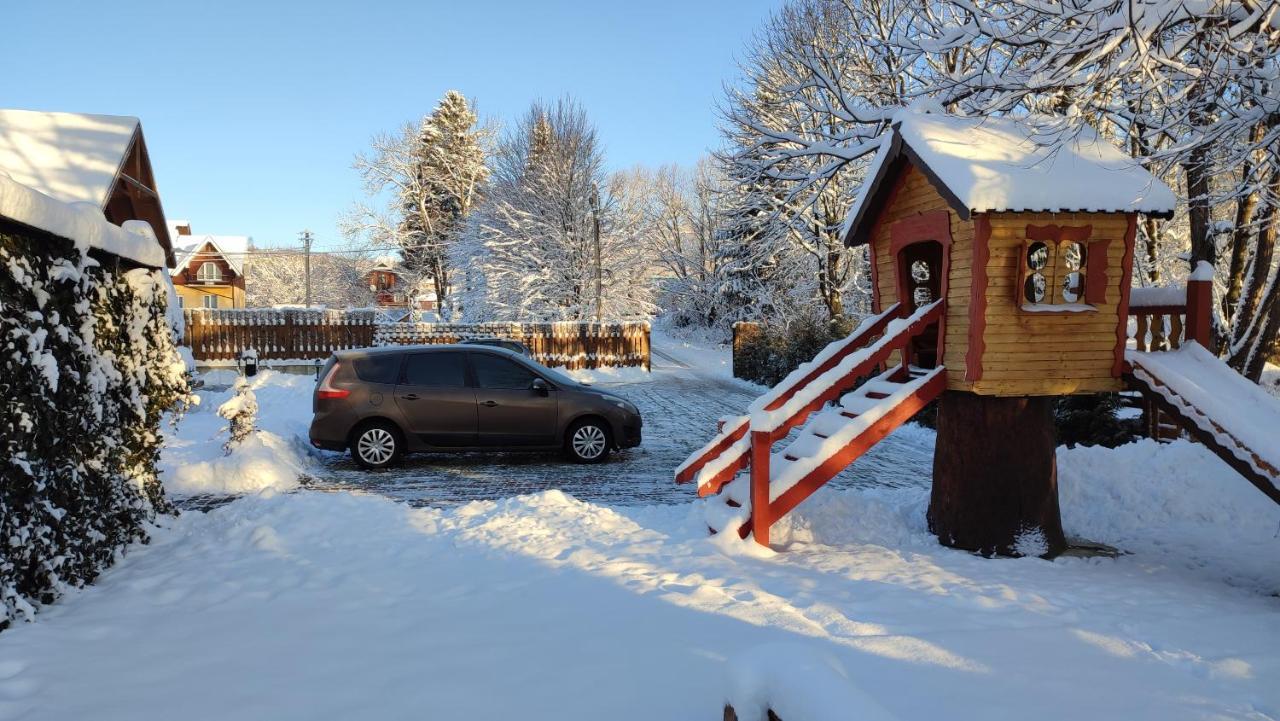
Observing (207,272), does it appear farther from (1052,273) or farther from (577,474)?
(1052,273)

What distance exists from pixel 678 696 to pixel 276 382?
1782cm

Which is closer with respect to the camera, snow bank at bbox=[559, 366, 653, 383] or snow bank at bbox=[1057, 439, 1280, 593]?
snow bank at bbox=[1057, 439, 1280, 593]

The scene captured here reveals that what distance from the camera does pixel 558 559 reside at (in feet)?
18.1

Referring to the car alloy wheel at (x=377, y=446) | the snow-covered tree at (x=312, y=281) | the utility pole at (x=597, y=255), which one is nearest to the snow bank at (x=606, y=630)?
the car alloy wheel at (x=377, y=446)

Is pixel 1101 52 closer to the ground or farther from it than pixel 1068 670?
farther from it

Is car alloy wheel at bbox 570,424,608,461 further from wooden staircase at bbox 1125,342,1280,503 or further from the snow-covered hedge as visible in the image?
wooden staircase at bbox 1125,342,1280,503

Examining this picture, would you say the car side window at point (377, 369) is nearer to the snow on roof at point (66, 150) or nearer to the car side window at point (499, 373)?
the car side window at point (499, 373)

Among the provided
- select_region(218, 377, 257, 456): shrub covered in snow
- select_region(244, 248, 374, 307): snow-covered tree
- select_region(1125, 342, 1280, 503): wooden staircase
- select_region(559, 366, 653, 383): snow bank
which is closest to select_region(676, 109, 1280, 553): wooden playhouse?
select_region(1125, 342, 1280, 503): wooden staircase

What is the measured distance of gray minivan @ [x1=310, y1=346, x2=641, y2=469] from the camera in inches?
366

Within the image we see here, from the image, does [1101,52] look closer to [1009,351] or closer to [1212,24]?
[1212,24]

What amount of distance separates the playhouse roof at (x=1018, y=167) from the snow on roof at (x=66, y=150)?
13.3 m

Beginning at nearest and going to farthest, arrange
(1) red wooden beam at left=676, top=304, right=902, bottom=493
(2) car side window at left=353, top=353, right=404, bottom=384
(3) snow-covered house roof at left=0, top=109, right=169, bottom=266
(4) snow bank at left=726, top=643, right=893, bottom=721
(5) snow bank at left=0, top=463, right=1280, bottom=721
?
(4) snow bank at left=726, top=643, right=893, bottom=721 < (5) snow bank at left=0, top=463, right=1280, bottom=721 < (1) red wooden beam at left=676, top=304, right=902, bottom=493 < (2) car side window at left=353, top=353, right=404, bottom=384 < (3) snow-covered house roof at left=0, top=109, right=169, bottom=266

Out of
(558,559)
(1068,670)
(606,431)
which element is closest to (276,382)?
(606,431)

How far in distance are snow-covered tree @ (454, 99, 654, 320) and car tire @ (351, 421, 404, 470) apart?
21172 millimetres
